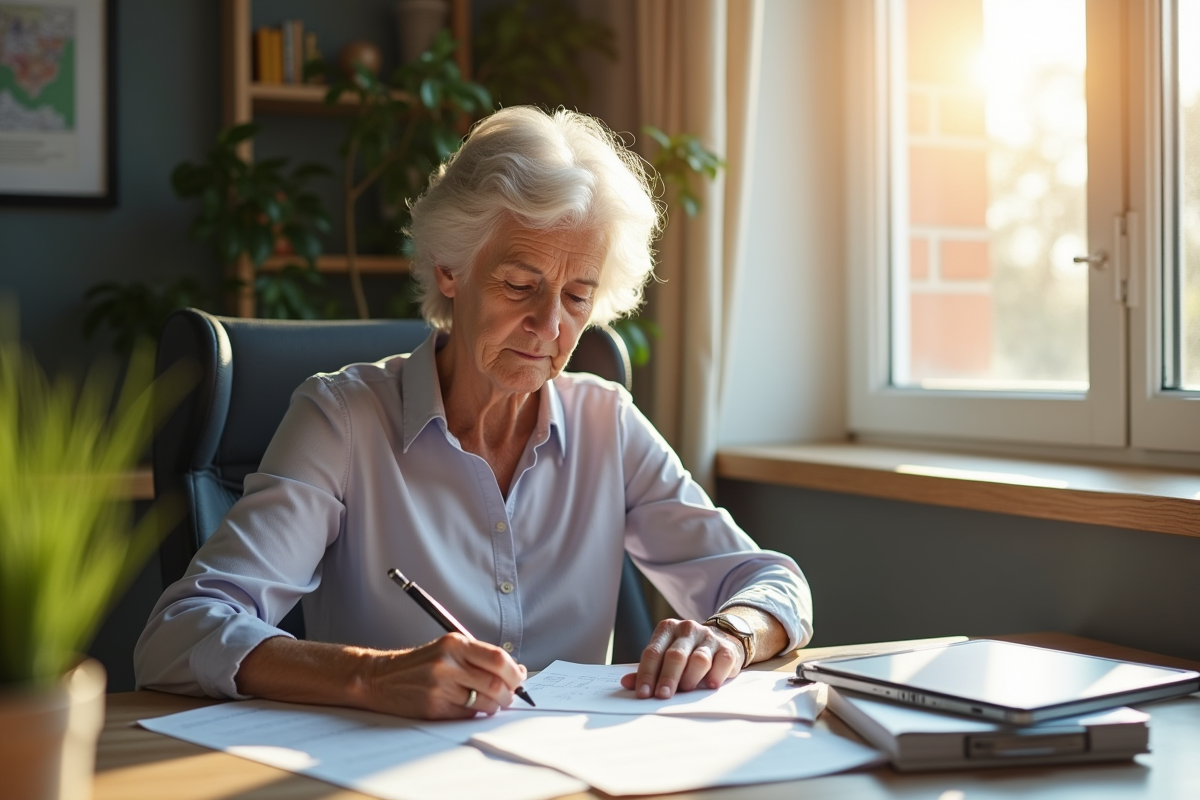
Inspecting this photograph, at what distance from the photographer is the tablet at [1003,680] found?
98 centimetres

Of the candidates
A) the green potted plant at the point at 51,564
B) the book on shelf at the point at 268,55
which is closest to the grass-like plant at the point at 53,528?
the green potted plant at the point at 51,564

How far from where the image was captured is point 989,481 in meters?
1.74

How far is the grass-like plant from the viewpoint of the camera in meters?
0.59

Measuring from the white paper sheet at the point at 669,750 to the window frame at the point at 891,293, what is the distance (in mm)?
1149

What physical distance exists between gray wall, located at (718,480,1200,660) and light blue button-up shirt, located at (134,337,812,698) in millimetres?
408

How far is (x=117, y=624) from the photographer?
A: 2.71 meters

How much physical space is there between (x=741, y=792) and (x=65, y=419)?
0.53 meters

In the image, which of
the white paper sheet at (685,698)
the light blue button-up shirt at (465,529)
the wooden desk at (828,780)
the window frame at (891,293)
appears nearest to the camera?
the wooden desk at (828,780)

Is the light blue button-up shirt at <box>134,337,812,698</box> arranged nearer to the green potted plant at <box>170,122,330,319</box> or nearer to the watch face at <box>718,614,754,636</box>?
the watch face at <box>718,614,754,636</box>

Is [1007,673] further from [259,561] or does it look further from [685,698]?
A: [259,561]

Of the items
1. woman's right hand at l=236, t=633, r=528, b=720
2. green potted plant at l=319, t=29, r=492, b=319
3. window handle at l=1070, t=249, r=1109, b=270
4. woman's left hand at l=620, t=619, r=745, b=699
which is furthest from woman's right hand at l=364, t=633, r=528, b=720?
green potted plant at l=319, t=29, r=492, b=319

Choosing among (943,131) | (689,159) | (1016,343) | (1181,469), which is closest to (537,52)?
(689,159)

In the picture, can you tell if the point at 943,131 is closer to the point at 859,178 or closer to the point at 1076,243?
the point at 859,178

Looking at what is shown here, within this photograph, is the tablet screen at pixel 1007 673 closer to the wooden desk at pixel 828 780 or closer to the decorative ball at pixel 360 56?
the wooden desk at pixel 828 780
